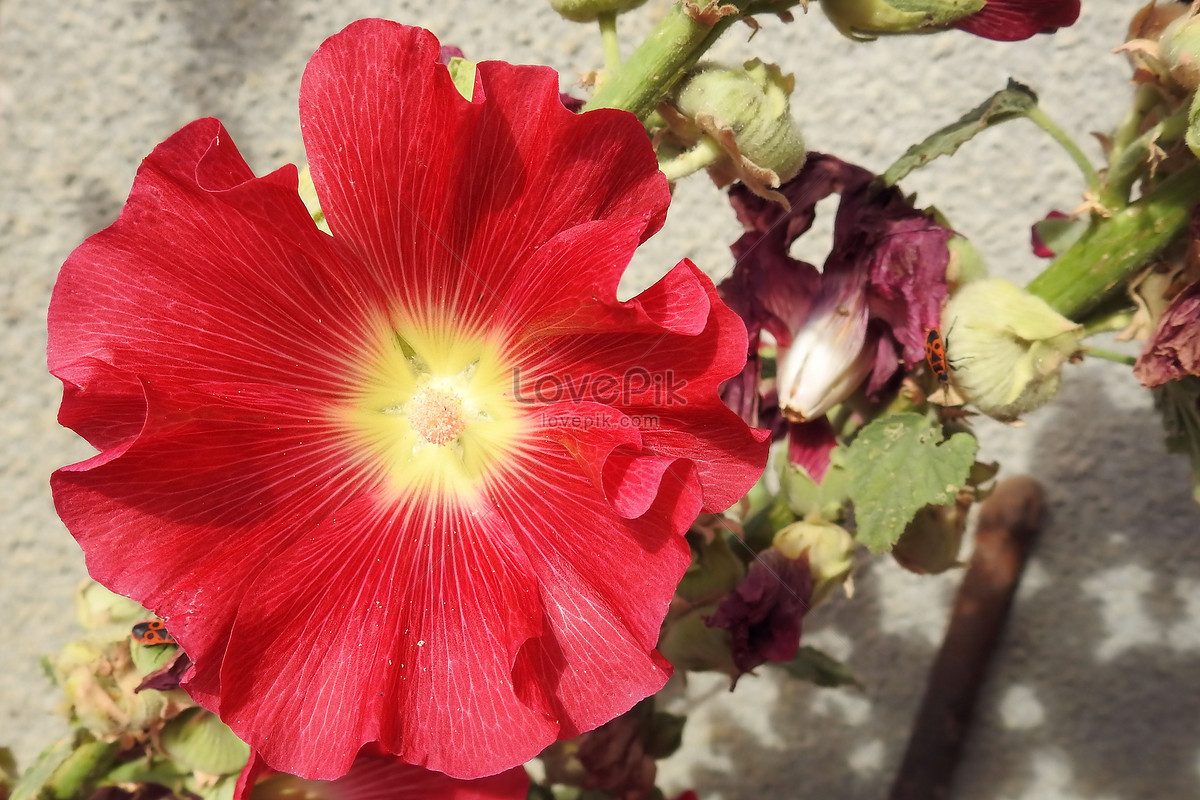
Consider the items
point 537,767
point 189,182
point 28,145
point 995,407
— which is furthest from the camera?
point 537,767

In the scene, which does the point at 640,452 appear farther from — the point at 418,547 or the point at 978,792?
the point at 978,792

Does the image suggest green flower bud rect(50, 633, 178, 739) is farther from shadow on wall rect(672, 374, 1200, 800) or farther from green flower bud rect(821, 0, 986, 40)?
shadow on wall rect(672, 374, 1200, 800)

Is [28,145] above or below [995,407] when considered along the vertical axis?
above

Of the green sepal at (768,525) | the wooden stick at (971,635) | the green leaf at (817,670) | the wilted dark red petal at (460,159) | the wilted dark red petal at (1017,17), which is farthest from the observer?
the wooden stick at (971,635)

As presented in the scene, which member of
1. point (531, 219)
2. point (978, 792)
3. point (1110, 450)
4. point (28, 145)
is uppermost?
point (28, 145)

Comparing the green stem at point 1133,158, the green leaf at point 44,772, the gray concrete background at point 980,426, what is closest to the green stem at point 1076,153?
the green stem at point 1133,158

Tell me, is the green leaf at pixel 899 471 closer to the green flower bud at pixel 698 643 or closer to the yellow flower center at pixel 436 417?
the green flower bud at pixel 698 643

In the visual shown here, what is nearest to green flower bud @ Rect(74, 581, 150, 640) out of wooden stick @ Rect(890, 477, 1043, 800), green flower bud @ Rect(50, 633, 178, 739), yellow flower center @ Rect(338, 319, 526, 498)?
green flower bud @ Rect(50, 633, 178, 739)

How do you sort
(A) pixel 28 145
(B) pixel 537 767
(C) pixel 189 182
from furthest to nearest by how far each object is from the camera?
(B) pixel 537 767
(A) pixel 28 145
(C) pixel 189 182

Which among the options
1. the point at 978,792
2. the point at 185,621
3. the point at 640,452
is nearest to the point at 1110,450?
the point at 978,792
